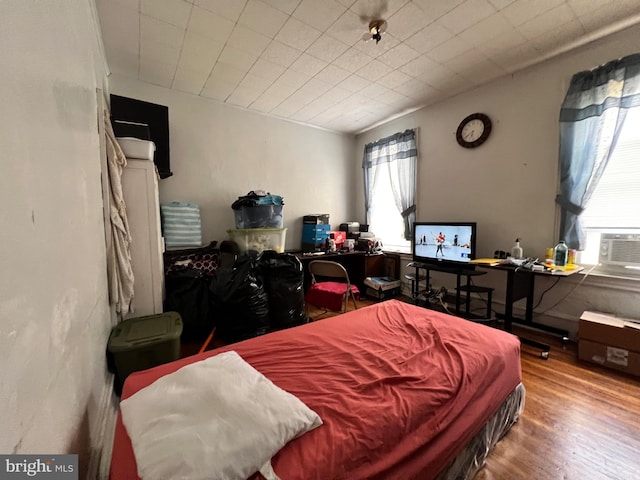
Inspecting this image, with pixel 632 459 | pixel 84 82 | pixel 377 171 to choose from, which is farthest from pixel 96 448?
pixel 377 171

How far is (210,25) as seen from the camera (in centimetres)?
198

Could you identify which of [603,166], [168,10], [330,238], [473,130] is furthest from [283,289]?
[603,166]

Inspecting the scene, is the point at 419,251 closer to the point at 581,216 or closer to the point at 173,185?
the point at 581,216

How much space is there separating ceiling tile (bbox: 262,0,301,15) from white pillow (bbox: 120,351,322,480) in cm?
230

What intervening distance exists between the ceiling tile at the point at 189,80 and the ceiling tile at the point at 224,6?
2.93 ft

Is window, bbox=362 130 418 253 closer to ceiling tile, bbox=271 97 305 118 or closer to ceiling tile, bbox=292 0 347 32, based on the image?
ceiling tile, bbox=271 97 305 118

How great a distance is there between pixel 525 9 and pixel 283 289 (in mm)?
2964

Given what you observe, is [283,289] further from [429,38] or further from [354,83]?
[429,38]

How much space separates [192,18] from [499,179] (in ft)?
10.9

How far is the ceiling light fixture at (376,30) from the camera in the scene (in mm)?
1920

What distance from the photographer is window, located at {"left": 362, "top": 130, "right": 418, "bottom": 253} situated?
12.2 feet

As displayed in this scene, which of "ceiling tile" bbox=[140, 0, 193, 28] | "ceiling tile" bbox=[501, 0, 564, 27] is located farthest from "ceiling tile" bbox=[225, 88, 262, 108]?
"ceiling tile" bbox=[501, 0, 564, 27]

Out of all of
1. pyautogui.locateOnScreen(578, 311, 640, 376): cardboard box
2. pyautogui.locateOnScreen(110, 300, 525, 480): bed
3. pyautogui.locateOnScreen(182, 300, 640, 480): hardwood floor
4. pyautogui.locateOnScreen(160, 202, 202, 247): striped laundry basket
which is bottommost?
pyautogui.locateOnScreen(182, 300, 640, 480): hardwood floor

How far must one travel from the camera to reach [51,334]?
73cm
